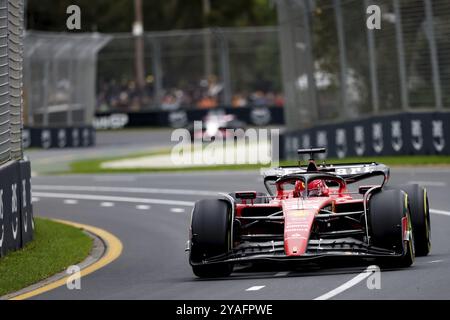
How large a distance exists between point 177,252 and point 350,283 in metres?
4.70

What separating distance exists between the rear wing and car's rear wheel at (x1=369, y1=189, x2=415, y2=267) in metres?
1.53

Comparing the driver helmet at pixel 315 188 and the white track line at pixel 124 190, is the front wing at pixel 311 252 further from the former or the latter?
the white track line at pixel 124 190

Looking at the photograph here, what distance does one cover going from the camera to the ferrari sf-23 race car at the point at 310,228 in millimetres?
12125

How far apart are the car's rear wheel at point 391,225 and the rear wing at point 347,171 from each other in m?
1.53

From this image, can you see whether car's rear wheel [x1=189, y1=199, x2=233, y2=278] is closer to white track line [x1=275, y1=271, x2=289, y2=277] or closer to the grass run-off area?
white track line [x1=275, y1=271, x2=289, y2=277]

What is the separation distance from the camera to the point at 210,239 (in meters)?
12.5

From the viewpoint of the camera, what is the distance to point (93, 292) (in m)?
11.6

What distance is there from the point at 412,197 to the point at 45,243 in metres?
5.43

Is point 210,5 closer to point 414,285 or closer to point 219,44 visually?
point 219,44

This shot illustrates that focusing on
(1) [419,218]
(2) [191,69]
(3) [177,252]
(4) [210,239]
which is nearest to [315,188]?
(1) [419,218]

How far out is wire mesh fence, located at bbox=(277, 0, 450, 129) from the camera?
28.9 metres

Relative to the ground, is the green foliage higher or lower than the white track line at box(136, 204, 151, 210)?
higher

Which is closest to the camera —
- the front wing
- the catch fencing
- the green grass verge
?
the front wing

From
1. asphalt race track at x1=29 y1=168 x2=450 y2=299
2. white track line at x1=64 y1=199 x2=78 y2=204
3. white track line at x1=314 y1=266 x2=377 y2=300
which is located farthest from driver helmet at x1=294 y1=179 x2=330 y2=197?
white track line at x1=64 y1=199 x2=78 y2=204
